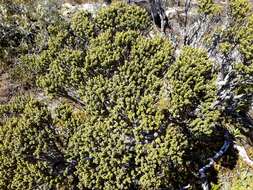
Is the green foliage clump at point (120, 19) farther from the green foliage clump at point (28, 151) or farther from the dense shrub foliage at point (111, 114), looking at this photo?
the green foliage clump at point (28, 151)

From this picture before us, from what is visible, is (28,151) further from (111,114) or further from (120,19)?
(120,19)

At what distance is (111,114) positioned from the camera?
21641 mm

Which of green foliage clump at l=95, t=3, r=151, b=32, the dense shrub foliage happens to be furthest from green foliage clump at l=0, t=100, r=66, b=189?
green foliage clump at l=95, t=3, r=151, b=32

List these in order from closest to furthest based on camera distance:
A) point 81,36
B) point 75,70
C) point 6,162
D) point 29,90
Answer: point 6,162 → point 75,70 → point 81,36 → point 29,90

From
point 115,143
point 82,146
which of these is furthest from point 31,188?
point 115,143

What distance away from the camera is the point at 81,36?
2503 cm

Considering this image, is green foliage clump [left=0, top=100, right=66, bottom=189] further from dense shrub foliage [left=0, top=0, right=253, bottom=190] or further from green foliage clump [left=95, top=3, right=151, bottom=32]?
green foliage clump [left=95, top=3, right=151, bottom=32]

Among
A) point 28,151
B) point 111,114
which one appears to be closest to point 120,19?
point 111,114

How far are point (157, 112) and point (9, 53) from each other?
20180 millimetres

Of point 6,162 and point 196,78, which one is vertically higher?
point 196,78

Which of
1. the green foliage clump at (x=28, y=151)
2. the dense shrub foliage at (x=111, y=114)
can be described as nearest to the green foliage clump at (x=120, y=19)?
the dense shrub foliage at (x=111, y=114)

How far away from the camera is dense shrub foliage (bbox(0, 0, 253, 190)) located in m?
21.0

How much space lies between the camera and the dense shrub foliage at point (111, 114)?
2103 cm

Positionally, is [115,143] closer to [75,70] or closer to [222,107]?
[75,70]
